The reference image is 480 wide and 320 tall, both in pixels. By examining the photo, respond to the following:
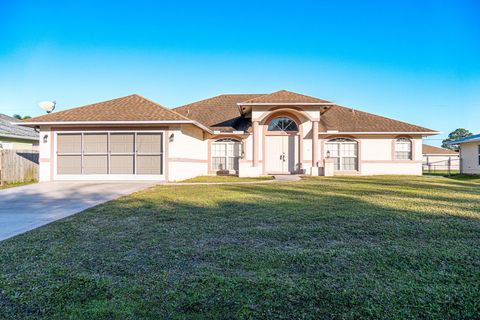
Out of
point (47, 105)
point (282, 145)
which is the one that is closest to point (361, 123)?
point (282, 145)

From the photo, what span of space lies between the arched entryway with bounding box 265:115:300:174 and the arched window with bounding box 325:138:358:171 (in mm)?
2398

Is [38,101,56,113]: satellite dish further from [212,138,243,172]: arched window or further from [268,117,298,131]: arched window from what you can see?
[268,117,298,131]: arched window

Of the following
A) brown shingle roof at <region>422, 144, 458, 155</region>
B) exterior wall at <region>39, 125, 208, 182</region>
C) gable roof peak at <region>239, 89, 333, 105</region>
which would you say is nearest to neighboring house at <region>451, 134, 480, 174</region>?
gable roof peak at <region>239, 89, 333, 105</region>

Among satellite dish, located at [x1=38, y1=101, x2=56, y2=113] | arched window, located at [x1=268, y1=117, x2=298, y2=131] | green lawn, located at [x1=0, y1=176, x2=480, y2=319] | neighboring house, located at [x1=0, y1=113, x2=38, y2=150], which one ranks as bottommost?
green lawn, located at [x1=0, y1=176, x2=480, y2=319]

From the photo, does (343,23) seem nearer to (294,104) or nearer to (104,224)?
(294,104)

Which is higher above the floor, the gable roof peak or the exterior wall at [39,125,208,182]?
the gable roof peak

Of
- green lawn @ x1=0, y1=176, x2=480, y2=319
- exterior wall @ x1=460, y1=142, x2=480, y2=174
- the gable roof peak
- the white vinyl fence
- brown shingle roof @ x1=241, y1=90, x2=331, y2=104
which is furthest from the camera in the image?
exterior wall @ x1=460, y1=142, x2=480, y2=174

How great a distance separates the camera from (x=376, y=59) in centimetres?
2052

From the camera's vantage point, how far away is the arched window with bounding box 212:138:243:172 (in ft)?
58.4

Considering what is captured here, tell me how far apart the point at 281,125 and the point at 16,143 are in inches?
662

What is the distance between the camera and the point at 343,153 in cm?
1803

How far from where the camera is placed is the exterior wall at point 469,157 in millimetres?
20031

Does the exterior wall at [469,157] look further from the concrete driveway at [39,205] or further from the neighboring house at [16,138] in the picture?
the neighboring house at [16,138]

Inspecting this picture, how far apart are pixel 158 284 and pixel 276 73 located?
82.3ft
